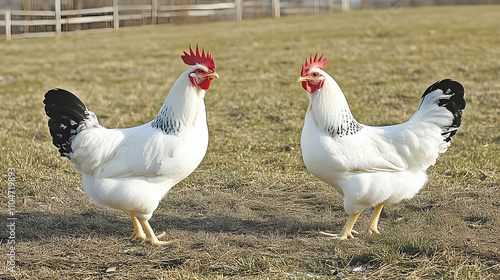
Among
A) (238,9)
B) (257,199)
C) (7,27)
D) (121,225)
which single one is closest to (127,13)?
(7,27)

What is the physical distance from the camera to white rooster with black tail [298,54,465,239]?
352cm

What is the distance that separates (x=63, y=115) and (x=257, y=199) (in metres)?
1.95

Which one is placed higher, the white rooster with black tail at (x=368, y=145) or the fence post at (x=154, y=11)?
the fence post at (x=154, y=11)

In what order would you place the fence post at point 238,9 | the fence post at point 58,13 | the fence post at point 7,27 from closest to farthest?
the fence post at point 7,27 → the fence post at point 58,13 → the fence post at point 238,9

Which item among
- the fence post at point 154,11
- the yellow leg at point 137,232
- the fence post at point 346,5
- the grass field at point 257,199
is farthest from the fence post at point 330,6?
the yellow leg at point 137,232

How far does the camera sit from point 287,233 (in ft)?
12.5

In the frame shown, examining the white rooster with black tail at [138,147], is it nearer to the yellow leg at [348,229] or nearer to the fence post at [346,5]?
the yellow leg at [348,229]

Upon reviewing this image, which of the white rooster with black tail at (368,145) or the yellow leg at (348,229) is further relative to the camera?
the yellow leg at (348,229)

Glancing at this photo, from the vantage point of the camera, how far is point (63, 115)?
343cm

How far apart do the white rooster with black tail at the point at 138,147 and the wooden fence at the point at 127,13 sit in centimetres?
1447

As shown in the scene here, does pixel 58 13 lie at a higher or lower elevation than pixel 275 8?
lower

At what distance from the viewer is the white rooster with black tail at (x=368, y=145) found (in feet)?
11.5

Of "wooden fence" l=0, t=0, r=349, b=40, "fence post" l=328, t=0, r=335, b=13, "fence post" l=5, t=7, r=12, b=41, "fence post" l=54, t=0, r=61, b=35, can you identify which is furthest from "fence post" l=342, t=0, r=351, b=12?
"fence post" l=5, t=7, r=12, b=41

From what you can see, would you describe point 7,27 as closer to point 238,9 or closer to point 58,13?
point 58,13
